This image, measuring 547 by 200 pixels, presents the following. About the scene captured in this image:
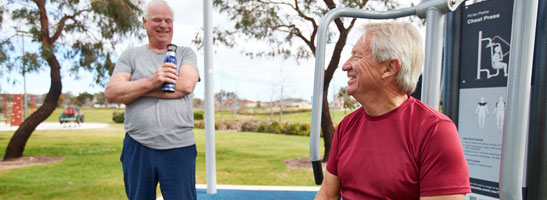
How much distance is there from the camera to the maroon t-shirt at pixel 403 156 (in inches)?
30.1

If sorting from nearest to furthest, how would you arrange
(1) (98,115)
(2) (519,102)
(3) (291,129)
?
(2) (519,102) < (3) (291,129) < (1) (98,115)

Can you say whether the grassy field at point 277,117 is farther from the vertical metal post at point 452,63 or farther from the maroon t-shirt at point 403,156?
the maroon t-shirt at point 403,156

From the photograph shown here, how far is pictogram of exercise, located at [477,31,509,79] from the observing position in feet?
5.65

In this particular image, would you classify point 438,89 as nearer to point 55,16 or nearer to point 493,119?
point 493,119

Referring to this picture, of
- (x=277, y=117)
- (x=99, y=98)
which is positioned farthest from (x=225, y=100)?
(x=99, y=98)

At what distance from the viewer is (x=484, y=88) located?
5.96ft

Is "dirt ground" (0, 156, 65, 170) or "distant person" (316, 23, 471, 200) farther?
"dirt ground" (0, 156, 65, 170)

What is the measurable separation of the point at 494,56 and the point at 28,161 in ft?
23.7

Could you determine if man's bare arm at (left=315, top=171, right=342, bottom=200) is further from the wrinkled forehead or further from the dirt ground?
the dirt ground

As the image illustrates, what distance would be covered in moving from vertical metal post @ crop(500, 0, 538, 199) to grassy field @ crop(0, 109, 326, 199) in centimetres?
435

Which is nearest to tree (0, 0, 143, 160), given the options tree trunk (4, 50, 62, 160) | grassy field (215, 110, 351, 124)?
tree trunk (4, 50, 62, 160)

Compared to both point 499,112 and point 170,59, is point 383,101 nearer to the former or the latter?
point 170,59

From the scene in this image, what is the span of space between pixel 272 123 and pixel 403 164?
7022 millimetres

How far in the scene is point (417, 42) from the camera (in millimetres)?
881
